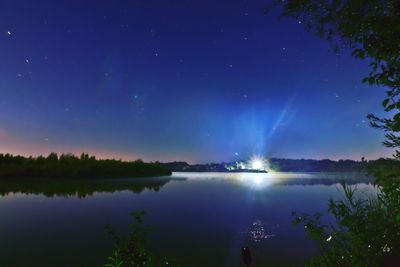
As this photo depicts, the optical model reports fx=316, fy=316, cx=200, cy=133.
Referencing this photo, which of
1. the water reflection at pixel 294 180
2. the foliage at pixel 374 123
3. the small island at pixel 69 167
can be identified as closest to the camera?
the foliage at pixel 374 123

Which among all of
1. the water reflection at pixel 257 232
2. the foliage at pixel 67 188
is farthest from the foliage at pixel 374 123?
the foliage at pixel 67 188

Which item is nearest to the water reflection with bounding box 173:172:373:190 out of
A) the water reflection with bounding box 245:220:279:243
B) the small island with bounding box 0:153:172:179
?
the water reflection with bounding box 245:220:279:243

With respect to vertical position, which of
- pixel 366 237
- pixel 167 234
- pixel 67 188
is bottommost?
pixel 167 234

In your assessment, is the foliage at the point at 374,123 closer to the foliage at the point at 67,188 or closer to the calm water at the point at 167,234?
the calm water at the point at 167,234

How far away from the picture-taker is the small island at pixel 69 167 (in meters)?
69.1

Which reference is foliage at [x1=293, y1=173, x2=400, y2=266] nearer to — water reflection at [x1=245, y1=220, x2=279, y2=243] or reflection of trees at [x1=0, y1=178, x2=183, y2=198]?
water reflection at [x1=245, y1=220, x2=279, y2=243]

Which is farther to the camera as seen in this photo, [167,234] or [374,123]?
[167,234]

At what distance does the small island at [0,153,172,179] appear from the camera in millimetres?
69144

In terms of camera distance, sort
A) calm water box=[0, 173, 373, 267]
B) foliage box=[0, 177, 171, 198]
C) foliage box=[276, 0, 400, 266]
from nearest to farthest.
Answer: foliage box=[276, 0, 400, 266] < calm water box=[0, 173, 373, 267] < foliage box=[0, 177, 171, 198]

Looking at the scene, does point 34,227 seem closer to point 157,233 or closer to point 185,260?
point 157,233

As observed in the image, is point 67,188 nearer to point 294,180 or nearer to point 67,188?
point 67,188

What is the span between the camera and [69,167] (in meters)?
74.9

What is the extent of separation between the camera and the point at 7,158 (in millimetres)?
76375

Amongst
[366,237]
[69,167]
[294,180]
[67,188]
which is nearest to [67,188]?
[67,188]
